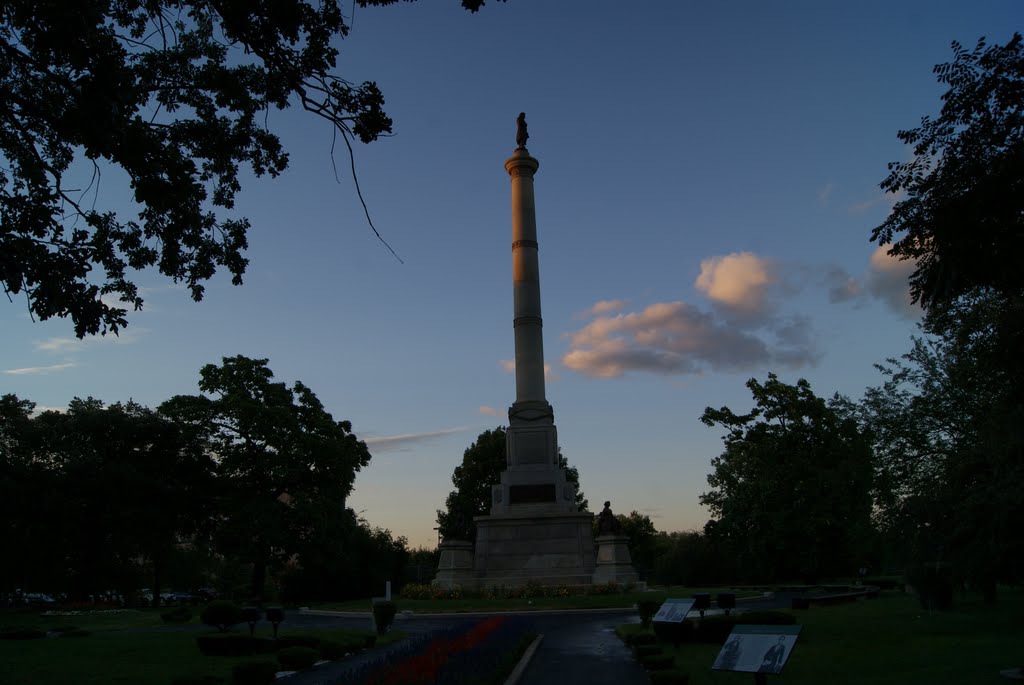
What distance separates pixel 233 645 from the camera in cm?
1838

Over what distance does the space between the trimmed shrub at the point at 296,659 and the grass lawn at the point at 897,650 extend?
7337 mm

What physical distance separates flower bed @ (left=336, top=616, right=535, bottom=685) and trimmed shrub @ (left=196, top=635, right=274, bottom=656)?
3.72 m

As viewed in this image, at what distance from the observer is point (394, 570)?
2165 inches

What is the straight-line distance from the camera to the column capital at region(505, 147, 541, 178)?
1859 inches

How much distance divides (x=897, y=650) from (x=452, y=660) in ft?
29.7

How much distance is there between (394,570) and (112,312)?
4693 cm

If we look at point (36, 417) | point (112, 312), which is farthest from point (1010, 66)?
point (36, 417)

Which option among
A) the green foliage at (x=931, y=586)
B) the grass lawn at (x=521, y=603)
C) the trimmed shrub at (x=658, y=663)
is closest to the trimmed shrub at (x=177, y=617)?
the grass lawn at (x=521, y=603)

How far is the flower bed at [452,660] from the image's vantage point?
39.1ft

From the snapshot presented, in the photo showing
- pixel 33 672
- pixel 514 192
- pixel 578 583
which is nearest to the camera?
pixel 33 672

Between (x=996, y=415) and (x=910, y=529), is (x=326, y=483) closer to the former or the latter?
(x=910, y=529)

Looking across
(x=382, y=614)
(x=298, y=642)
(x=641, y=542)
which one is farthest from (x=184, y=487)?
(x=641, y=542)

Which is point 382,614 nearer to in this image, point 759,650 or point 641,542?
point 759,650

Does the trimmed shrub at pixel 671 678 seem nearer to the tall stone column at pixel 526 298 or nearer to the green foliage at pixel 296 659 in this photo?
the green foliage at pixel 296 659
